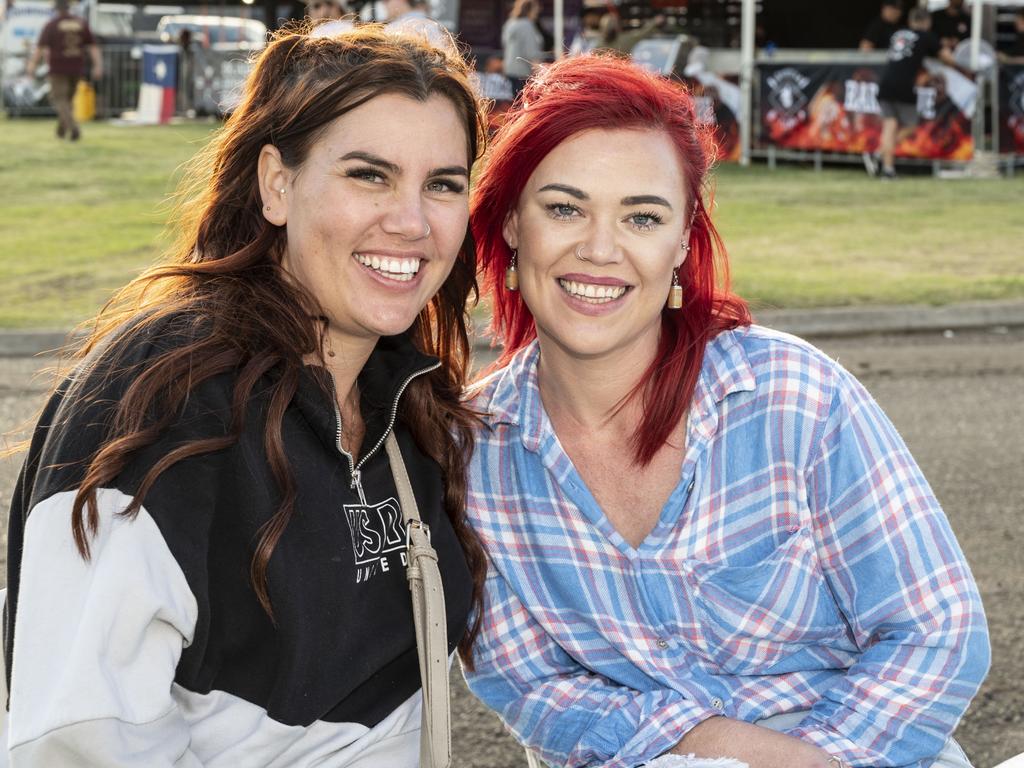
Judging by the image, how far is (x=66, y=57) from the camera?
21.8 metres

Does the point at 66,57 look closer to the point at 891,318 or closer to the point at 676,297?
the point at 891,318

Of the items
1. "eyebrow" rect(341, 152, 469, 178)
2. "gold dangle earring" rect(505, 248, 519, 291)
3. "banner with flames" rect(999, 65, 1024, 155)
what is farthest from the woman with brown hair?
"banner with flames" rect(999, 65, 1024, 155)

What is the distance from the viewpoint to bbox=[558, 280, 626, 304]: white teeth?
9.00 ft

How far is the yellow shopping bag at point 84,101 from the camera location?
25.1m

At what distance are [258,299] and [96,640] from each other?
679 millimetres

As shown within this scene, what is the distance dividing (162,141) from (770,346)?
64.5ft

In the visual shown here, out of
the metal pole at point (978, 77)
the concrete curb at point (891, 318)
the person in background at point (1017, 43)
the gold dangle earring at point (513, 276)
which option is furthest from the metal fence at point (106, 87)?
the gold dangle earring at point (513, 276)

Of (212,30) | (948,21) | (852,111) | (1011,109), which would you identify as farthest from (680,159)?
(212,30)

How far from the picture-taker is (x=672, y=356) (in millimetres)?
2799

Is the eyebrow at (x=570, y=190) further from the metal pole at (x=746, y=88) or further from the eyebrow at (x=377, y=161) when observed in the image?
the metal pole at (x=746, y=88)

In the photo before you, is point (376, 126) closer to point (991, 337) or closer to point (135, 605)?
point (135, 605)

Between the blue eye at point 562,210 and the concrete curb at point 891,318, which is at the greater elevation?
the blue eye at point 562,210

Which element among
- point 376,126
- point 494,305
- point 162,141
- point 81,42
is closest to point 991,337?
point 494,305

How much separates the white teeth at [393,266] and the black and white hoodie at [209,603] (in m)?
0.22
